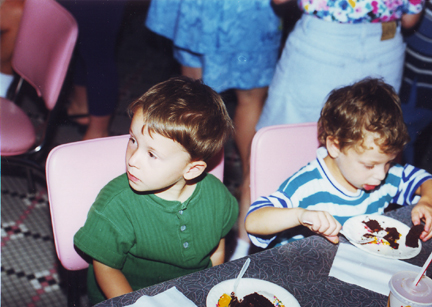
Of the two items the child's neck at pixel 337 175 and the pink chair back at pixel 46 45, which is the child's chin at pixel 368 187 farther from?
the pink chair back at pixel 46 45

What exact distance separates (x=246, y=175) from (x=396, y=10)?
32.5 inches

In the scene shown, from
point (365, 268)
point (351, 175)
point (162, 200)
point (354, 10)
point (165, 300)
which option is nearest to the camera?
point (165, 300)

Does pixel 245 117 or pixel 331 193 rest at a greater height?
pixel 331 193

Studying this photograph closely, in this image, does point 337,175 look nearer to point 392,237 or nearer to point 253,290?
point 392,237

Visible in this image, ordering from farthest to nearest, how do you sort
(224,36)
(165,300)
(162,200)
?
(224,36) → (162,200) → (165,300)

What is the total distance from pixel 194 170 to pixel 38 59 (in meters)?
1.11

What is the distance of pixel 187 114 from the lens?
963 mm

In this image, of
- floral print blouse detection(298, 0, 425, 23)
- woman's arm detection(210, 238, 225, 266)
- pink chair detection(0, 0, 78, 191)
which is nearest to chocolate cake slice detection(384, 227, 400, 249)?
woman's arm detection(210, 238, 225, 266)

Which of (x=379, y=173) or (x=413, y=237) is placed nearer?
(x=413, y=237)

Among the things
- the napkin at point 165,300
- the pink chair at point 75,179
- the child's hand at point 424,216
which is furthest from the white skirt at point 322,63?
the napkin at point 165,300

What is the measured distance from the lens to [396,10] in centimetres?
141

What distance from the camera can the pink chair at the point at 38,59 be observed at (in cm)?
166

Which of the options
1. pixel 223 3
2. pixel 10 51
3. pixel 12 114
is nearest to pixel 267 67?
pixel 223 3

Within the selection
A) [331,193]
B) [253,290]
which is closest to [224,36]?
[331,193]
